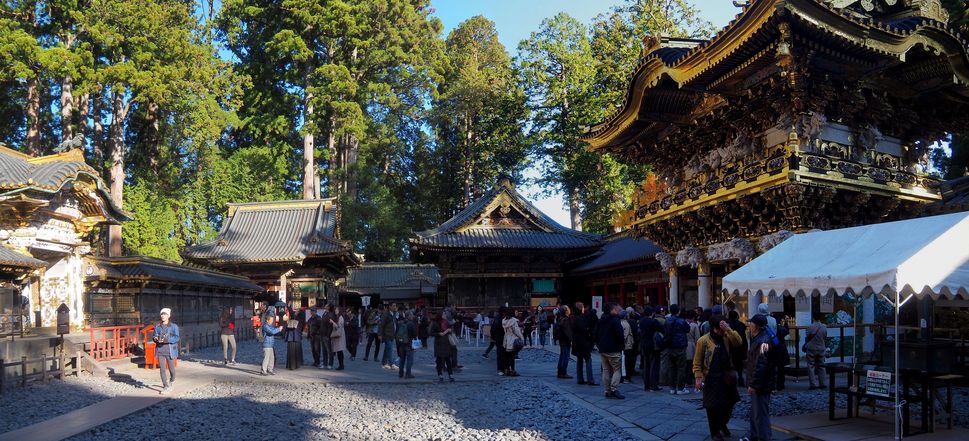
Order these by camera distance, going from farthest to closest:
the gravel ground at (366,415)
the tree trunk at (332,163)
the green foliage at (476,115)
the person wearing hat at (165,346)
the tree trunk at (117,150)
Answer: the tree trunk at (332,163) → the green foliage at (476,115) → the tree trunk at (117,150) → the person wearing hat at (165,346) → the gravel ground at (366,415)

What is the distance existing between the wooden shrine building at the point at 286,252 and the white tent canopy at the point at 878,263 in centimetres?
Result: 2727

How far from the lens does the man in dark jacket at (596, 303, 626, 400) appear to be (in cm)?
1082

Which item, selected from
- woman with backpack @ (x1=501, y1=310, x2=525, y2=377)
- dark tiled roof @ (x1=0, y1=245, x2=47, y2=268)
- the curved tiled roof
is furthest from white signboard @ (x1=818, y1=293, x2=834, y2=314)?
dark tiled roof @ (x1=0, y1=245, x2=47, y2=268)

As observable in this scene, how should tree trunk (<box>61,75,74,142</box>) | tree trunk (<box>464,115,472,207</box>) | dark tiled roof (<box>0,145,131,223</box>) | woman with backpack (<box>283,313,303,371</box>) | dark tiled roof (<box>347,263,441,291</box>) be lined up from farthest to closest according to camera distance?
1. tree trunk (<box>464,115,472,207</box>)
2. dark tiled roof (<box>347,263,441,291</box>)
3. tree trunk (<box>61,75,74,142</box>)
4. woman with backpack (<box>283,313,303,371</box>)
5. dark tiled roof (<box>0,145,131,223</box>)

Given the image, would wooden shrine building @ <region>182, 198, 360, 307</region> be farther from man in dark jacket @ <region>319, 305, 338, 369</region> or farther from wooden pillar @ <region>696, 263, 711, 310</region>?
wooden pillar @ <region>696, 263, 711, 310</region>

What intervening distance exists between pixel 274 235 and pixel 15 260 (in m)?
22.2

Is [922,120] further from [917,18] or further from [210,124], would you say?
[210,124]

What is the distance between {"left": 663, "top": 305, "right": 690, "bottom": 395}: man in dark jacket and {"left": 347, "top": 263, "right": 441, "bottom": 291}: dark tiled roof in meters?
32.6

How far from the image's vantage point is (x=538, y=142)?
1609 inches

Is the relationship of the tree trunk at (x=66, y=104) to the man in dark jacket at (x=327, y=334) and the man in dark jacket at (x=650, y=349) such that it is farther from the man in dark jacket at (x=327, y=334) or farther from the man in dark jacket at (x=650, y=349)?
the man in dark jacket at (x=650, y=349)

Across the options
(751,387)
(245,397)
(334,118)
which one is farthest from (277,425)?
(334,118)

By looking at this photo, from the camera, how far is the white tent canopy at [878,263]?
7008 mm

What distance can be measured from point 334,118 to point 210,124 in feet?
31.0

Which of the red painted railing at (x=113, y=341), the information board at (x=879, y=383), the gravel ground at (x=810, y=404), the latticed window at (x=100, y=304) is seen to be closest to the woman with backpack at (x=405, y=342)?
the gravel ground at (x=810, y=404)
